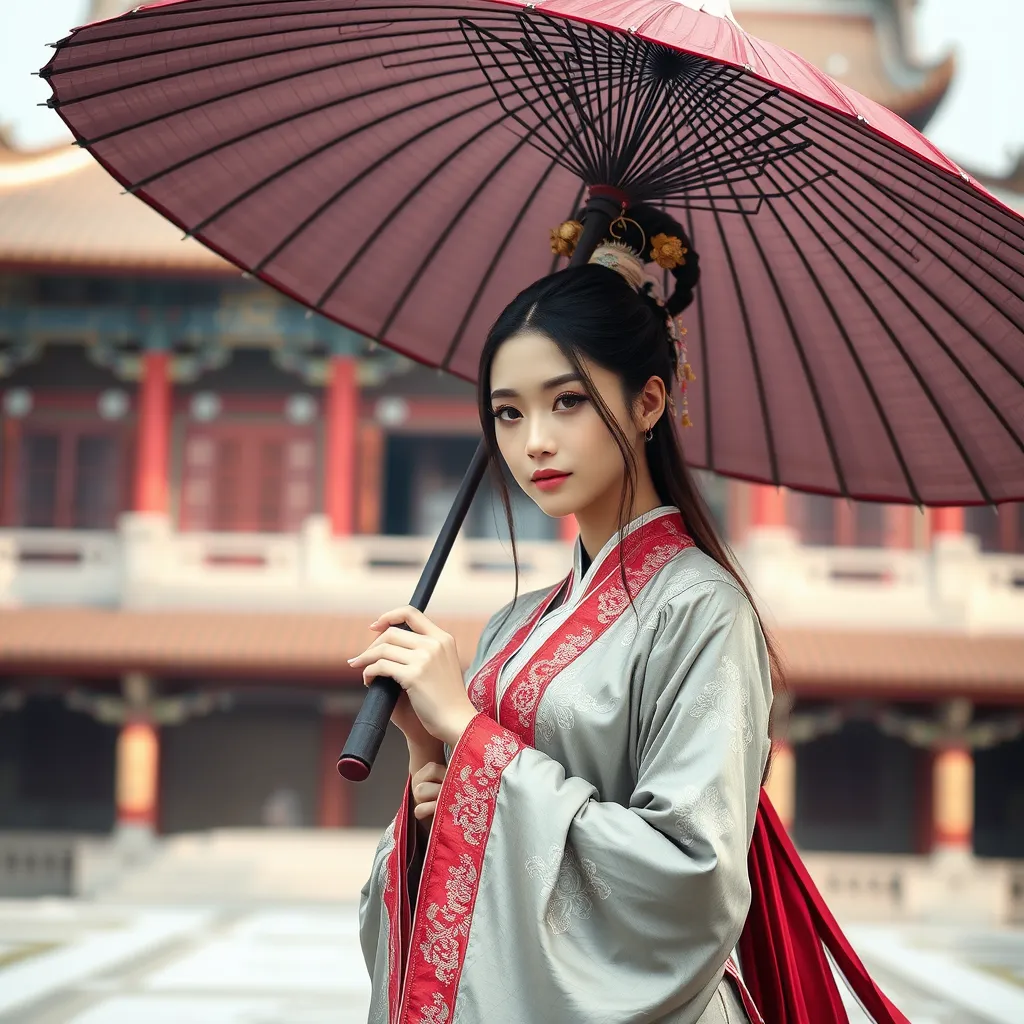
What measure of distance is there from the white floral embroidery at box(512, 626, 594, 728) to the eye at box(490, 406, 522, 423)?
314 mm

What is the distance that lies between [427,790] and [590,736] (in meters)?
0.25

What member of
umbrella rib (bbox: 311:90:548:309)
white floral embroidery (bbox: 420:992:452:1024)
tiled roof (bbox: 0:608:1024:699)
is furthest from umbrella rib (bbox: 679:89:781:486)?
tiled roof (bbox: 0:608:1024:699)

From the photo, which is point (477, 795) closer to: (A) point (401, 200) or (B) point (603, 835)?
(B) point (603, 835)

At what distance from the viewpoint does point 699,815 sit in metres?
1.56

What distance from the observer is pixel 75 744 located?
40.7 feet

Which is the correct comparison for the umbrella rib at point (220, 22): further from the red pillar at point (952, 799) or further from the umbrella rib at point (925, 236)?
the red pillar at point (952, 799)

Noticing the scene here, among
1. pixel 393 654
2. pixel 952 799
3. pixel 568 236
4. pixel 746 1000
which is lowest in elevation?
pixel 952 799

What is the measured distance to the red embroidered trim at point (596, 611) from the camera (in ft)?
5.77

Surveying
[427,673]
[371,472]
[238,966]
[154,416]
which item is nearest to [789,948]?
[427,673]

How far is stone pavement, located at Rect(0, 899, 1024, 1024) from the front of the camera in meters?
7.00

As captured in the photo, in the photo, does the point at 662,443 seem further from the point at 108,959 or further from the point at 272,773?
the point at 272,773

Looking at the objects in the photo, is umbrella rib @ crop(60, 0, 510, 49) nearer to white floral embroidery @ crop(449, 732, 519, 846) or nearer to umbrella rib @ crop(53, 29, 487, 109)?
umbrella rib @ crop(53, 29, 487, 109)

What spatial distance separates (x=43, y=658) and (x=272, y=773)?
2.49 meters

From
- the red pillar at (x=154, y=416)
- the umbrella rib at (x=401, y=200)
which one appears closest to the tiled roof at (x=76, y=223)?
the red pillar at (x=154, y=416)
